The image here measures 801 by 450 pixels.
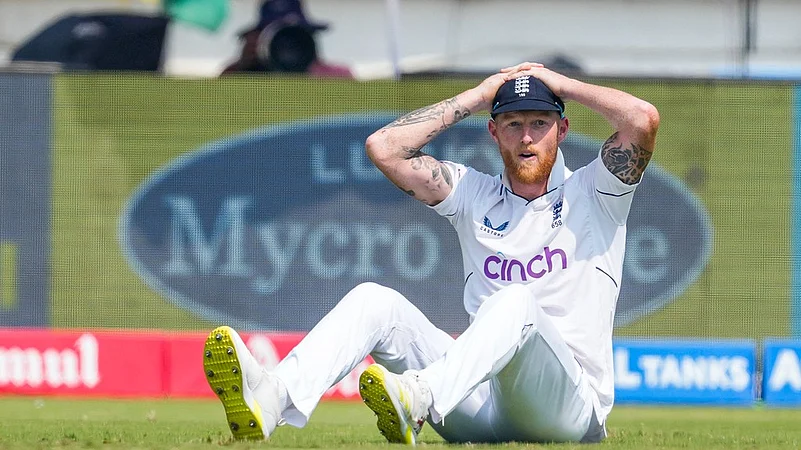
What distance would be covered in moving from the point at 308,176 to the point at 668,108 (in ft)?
9.24

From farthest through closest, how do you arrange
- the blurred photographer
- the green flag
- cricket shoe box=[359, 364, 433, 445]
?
the green flag → the blurred photographer → cricket shoe box=[359, 364, 433, 445]

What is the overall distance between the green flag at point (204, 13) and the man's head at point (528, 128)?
35.9 ft

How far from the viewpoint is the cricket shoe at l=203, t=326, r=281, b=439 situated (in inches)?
177

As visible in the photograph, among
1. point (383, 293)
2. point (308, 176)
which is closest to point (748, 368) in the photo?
point (308, 176)

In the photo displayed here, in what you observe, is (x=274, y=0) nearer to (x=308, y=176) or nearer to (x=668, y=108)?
(x=308, y=176)

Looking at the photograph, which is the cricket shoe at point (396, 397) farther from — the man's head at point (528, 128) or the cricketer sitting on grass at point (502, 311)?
the man's head at point (528, 128)

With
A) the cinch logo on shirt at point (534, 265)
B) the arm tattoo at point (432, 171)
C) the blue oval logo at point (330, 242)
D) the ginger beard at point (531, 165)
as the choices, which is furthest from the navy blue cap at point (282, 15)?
the cinch logo on shirt at point (534, 265)

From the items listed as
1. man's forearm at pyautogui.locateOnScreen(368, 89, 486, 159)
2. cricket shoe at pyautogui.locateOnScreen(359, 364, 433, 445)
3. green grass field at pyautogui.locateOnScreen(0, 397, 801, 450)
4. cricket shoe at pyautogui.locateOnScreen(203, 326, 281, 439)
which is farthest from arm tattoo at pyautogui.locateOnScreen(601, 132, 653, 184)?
A: cricket shoe at pyautogui.locateOnScreen(203, 326, 281, 439)

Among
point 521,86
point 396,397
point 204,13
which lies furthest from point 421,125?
point 204,13

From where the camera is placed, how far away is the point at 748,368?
1016 cm

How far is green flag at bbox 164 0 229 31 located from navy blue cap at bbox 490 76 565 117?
10.9 metres

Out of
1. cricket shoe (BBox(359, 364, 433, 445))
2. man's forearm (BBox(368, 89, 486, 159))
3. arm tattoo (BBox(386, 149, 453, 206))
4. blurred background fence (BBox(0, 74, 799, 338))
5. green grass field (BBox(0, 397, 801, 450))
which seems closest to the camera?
cricket shoe (BBox(359, 364, 433, 445))

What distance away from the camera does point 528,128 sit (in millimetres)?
5402

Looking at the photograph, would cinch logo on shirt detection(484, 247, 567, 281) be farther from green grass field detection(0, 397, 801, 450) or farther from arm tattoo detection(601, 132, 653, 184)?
green grass field detection(0, 397, 801, 450)
